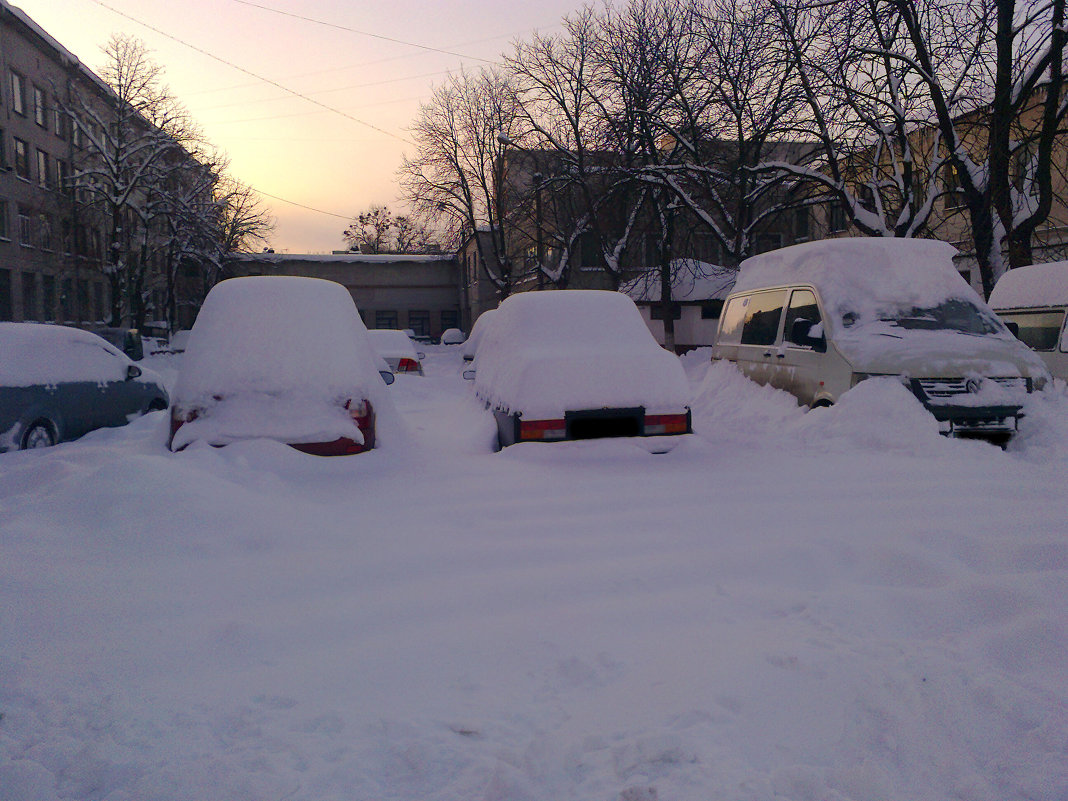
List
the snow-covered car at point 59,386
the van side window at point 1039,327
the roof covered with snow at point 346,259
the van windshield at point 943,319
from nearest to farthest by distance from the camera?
1. the snow-covered car at point 59,386
2. the van windshield at point 943,319
3. the van side window at point 1039,327
4. the roof covered with snow at point 346,259

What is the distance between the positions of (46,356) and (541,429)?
18.3 ft

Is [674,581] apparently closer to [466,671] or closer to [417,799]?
[466,671]

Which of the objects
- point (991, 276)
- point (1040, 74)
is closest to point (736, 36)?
point (1040, 74)

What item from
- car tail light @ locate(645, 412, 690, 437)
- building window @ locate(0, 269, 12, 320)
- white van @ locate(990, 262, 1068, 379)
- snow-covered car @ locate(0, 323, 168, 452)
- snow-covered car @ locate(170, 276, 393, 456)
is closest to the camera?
snow-covered car @ locate(170, 276, 393, 456)

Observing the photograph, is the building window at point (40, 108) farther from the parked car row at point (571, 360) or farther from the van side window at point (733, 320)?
the van side window at point (733, 320)

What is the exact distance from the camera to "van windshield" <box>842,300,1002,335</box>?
23.7ft

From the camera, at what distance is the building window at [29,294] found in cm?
3309

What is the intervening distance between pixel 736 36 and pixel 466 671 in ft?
67.9

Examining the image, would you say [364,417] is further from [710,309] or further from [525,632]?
[710,309]

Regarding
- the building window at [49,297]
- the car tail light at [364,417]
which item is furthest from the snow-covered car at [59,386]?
the building window at [49,297]

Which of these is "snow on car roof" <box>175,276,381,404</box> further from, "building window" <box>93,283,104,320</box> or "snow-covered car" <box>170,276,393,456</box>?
"building window" <box>93,283,104,320</box>

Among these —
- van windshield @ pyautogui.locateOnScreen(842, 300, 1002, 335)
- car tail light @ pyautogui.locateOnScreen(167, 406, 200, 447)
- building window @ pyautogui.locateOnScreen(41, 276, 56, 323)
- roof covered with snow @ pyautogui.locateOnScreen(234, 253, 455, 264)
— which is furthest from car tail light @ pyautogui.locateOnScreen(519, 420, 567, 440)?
roof covered with snow @ pyautogui.locateOnScreen(234, 253, 455, 264)

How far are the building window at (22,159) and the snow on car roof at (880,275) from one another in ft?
122

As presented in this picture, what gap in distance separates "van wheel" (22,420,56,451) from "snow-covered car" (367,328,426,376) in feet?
21.7
